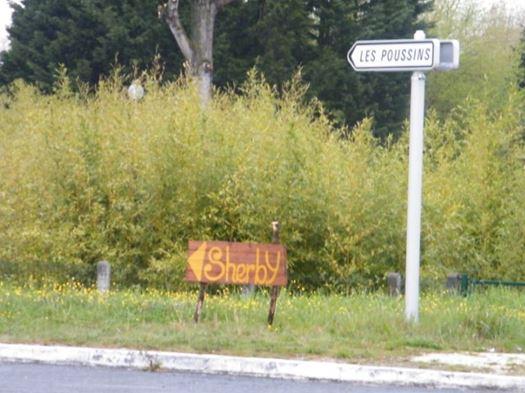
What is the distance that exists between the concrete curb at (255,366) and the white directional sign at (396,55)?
11.9 ft

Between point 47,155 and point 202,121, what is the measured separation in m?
2.64

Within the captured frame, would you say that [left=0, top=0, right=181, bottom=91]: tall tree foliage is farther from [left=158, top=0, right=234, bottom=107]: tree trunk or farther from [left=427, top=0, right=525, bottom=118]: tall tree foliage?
[left=427, top=0, right=525, bottom=118]: tall tree foliage

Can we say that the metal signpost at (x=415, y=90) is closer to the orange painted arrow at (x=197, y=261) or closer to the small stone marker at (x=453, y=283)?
the orange painted arrow at (x=197, y=261)

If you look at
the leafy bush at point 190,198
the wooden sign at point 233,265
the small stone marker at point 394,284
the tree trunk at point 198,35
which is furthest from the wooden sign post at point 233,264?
the tree trunk at point 198,35

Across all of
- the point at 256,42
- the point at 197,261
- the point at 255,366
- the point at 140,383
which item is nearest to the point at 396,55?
the point at 197,261

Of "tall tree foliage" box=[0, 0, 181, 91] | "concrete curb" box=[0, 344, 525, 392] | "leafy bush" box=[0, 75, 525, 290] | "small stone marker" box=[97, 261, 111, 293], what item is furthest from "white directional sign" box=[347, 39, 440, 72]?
"tall tree foliage" box=[0, 0, 181, 91]

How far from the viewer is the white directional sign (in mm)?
11828

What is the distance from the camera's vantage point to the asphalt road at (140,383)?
30.9 feet


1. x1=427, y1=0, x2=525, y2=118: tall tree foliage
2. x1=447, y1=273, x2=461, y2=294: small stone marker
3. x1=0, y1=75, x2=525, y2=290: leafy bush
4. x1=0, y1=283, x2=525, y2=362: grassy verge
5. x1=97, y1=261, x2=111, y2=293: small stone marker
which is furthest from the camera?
x1=427, y1=0, x2=525, y2=118: tall tree foliage

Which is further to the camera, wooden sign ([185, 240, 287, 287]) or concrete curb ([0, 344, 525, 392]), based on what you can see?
wooden sign ([185, 240, 287, 287])

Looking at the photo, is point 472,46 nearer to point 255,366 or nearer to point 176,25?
point 176,25

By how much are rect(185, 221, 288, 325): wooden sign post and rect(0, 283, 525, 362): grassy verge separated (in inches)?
19.2

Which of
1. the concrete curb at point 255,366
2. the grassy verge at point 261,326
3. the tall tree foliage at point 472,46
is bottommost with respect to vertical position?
the concrete curb at point 255,366

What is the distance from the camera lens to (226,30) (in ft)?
109
